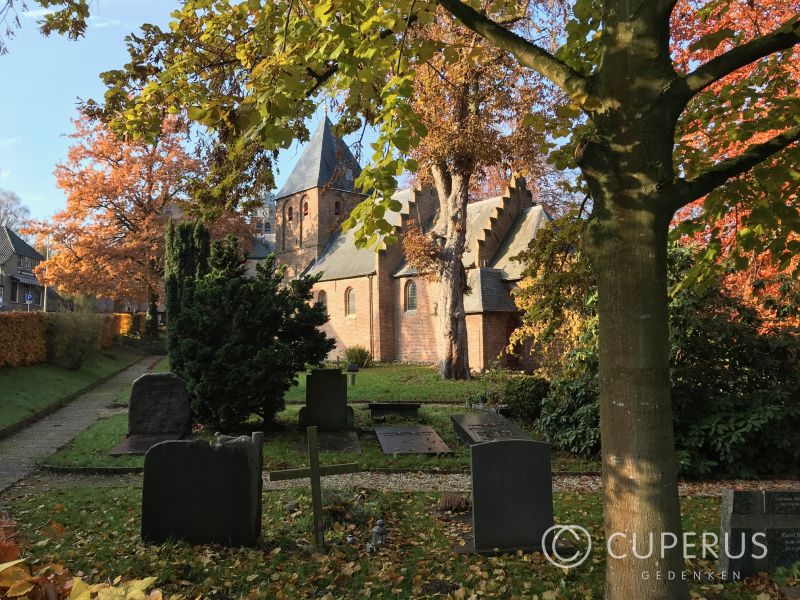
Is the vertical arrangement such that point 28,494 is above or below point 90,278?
below

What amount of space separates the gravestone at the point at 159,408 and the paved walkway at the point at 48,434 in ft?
4.91

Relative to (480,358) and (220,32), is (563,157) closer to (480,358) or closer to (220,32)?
(220,32)

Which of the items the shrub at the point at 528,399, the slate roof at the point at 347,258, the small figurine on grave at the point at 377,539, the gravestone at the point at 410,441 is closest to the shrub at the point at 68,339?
the slate roof at the point at 347,258

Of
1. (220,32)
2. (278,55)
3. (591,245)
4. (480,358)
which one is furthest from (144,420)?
(480,358)

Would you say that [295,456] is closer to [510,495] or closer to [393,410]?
[393,410]

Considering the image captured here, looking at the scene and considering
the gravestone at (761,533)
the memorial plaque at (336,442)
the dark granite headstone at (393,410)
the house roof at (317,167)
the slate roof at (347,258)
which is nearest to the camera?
the gravestone at (761,533)

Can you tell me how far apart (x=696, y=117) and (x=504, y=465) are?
3746mm

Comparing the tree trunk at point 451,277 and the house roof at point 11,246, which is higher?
the house roof at point 11,246

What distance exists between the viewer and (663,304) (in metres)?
3.21

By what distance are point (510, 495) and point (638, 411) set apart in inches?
99.4

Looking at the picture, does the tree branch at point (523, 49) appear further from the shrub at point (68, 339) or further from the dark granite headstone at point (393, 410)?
the shrub at point (68, 339)

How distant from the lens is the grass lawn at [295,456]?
8.90m

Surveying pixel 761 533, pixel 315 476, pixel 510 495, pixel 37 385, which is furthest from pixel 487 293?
pixel 761 533

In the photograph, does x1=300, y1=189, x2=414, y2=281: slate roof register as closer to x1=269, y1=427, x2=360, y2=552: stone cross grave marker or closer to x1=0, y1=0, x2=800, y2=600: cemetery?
x1=0, y1=0, x2=800, y2=600: cemetery
